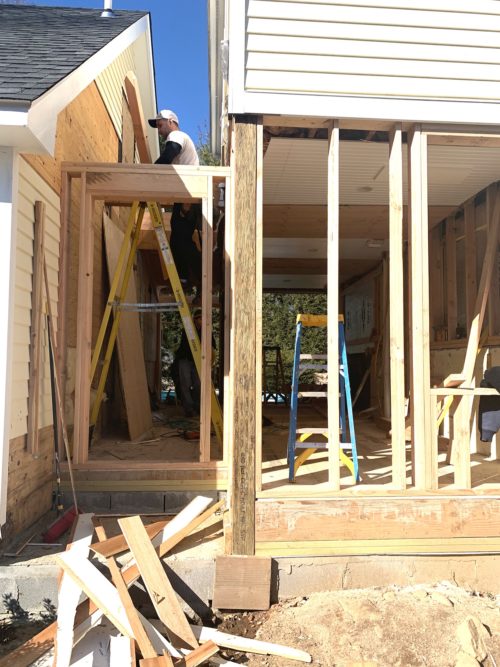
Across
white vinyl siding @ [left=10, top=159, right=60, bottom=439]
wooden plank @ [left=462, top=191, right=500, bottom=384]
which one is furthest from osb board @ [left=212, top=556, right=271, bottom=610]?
wooden plank @ [left=462, top=191, right=500, bottom=384]

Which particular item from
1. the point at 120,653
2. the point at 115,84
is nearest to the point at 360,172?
the point at 115,84

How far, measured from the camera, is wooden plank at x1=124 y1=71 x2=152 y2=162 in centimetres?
771

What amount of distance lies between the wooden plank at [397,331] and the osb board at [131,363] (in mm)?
2859

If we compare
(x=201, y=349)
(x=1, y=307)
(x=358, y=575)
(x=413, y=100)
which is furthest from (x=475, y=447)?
(x=1, y=307)

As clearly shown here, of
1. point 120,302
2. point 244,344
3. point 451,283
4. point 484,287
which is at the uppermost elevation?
point 451,283

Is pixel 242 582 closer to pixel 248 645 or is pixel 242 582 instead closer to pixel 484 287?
pixel 248 645

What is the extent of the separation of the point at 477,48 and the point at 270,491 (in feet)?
11.2

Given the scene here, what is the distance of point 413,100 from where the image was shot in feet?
12.4

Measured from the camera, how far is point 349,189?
5684 mm

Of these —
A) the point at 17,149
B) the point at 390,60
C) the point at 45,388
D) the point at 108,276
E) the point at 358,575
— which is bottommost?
the point at 358,575

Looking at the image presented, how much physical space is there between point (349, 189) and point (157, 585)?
421 centimetres

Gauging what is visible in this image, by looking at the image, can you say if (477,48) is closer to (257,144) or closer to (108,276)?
(257,144)

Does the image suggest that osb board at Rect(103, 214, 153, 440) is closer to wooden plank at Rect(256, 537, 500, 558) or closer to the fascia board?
the fascia board

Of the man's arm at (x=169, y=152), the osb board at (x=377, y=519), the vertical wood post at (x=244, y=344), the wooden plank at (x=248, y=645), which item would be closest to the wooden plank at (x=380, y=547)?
the osb board at (x=377, y=519)
